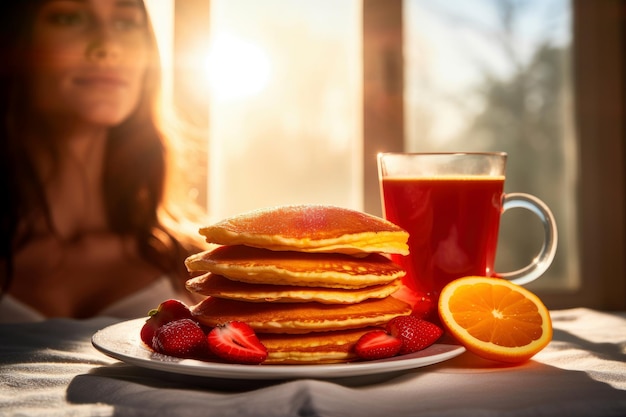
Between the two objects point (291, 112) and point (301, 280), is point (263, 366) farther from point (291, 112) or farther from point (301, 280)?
point (291, 112)

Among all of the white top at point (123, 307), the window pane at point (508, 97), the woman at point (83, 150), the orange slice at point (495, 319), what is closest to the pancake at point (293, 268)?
the orange slice at point (495, 319)

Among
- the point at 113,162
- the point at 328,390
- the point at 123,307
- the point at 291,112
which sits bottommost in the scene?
the point at 123,307

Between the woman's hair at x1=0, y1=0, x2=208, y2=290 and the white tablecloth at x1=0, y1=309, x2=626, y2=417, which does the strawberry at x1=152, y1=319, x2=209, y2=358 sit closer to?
the white tablecloth at x1=0, y1=309, x2=626, y2=417

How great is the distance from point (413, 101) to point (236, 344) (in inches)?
108

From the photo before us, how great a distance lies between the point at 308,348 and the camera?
0.92m

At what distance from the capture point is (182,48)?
3256 millimetres

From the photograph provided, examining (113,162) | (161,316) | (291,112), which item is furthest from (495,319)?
(291,112)

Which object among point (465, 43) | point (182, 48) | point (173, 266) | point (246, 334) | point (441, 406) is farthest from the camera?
point (465, 43)

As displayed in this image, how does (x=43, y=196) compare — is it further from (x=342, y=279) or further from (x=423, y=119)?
(x=342, y=279)

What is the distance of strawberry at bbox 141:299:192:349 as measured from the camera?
3.34 feet

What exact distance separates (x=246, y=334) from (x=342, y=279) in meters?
0.17

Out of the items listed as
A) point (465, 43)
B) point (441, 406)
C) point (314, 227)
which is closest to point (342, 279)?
point (314, 227)

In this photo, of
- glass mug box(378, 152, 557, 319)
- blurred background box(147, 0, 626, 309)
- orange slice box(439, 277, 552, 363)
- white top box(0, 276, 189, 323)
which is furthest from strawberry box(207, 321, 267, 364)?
blurred background box(147, 0, 626, 309)

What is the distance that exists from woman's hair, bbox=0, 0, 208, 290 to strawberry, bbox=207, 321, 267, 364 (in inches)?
81.7
